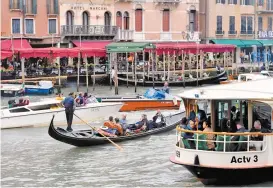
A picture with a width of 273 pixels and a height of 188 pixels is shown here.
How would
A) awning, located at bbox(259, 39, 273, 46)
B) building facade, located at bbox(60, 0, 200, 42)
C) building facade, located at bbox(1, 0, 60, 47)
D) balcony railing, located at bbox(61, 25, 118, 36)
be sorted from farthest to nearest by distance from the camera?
awning, located at bbox(259, 39, 273, 46) → building facade, located at bbox(60, 0, 200, 42) → balcony railing, located at bbox(61, 25, 118, 36) → building facade, located at bbox(1, 0, 60, 47)

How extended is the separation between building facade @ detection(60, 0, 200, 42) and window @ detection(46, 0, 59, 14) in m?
0.33

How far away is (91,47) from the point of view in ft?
129

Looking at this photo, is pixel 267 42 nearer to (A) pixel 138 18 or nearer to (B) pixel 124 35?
(A) pixel 138 18

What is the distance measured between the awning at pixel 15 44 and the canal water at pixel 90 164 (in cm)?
1678

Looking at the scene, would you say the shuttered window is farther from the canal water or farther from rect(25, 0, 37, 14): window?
the canal water

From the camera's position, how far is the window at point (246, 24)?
5000 cm

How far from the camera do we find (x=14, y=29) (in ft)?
128

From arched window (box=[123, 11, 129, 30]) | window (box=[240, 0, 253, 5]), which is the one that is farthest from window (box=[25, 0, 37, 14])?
window (box=[240, 0, 253, 5])

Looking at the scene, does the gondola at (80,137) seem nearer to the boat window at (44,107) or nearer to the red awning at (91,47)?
the boat window at (44,107)

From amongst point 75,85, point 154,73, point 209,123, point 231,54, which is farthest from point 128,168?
point 231,54

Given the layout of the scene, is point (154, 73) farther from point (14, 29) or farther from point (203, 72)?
point (14, 29)

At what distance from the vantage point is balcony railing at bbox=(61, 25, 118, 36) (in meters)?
40.2

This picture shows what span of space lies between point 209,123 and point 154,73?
25.8 m

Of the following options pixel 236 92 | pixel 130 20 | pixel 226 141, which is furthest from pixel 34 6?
pixel 226 141
